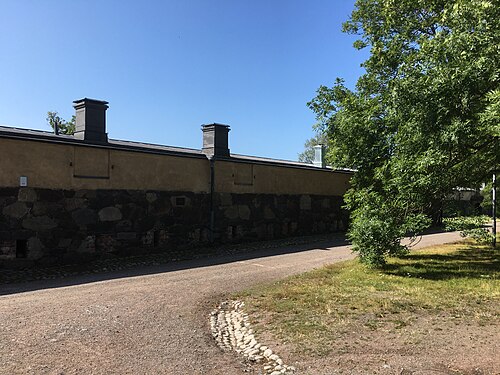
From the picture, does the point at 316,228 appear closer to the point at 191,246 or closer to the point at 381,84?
the point at 191,246

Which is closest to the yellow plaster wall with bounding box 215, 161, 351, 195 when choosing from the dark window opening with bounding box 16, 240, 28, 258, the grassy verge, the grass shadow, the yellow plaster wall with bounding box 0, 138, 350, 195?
the yellow plaster wall with bounding box 0, 138, 350, 195

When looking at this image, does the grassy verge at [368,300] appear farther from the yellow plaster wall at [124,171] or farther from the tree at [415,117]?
the yellow plaster wall at [124,171]

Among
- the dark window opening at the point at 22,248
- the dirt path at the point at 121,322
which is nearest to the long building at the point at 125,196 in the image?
the dark window opening at the point at 22,248

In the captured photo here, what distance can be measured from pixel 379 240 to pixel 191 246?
6393 mm

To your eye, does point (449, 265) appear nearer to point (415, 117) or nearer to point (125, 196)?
point (415, 117)

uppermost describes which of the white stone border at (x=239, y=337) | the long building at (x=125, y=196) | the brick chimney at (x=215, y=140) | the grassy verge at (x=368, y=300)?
the brick chimney at (x=215, y=140)

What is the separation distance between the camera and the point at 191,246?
13.5 meters

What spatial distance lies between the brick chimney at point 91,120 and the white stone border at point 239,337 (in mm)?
7803

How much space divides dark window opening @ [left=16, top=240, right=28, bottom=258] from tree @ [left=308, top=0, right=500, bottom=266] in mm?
7290

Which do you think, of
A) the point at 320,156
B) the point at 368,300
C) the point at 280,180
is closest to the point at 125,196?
the point at 280,180

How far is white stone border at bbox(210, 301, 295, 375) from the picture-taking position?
13.7ft

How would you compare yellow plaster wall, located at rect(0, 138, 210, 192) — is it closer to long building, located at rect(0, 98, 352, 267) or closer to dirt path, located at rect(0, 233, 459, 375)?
long building, located at rect(0, 98, 352, 267)

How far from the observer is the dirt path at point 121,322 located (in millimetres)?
4199

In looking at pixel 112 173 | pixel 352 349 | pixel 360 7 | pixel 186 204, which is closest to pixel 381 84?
pixel 360 7
